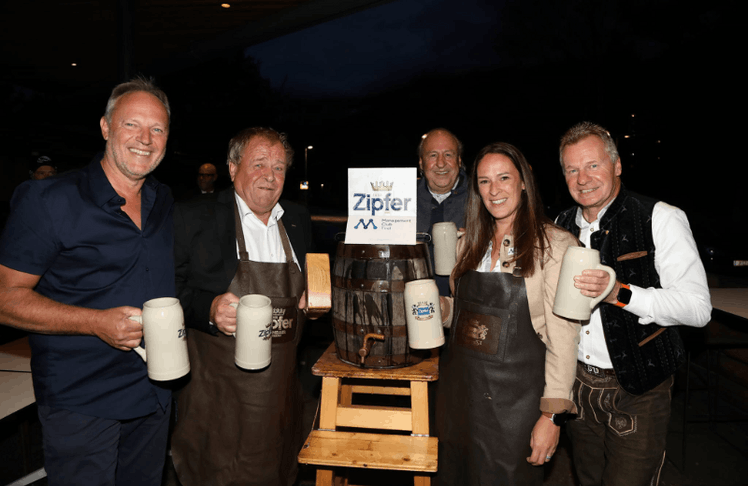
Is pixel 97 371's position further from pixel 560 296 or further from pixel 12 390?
pixel 560 296

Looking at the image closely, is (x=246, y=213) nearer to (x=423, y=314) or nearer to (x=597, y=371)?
(x=423, y=314)

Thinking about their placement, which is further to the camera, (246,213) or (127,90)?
(246,213)

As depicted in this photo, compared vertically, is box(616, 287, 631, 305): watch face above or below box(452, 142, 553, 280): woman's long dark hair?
below

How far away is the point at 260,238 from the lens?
2281 millimetres

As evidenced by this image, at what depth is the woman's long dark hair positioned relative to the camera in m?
1.88

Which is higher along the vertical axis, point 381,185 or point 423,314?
point 381,185

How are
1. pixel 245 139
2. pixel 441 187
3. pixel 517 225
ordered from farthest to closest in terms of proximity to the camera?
pixel 441 187
pixel 245 139
pixel 517 225

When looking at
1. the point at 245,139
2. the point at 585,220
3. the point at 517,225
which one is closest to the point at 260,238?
the point at 245,139

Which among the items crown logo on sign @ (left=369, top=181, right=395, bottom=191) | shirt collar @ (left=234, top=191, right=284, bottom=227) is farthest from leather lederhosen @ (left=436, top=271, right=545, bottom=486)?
shirt collar @ (left=234, top=191, right=284, bottom=227)

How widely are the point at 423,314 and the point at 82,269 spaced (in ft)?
4.67

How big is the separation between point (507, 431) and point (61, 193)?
6.99 ft

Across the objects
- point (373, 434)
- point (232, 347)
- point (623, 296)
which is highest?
point (623, 296)

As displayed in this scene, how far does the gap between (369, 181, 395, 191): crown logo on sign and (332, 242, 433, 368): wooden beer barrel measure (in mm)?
297

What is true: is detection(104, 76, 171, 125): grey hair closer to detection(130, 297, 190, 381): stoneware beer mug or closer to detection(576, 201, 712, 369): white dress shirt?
detection(130, 297, 190, 381): stoneware beer mug
